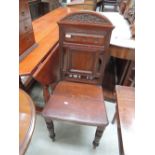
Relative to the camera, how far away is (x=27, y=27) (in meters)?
1.31

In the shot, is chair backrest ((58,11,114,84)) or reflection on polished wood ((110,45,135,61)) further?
reflection on polished wood ((110,45,135,61))

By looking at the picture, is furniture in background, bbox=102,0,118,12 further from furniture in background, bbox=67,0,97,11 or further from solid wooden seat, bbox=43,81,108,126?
solid wooden seat, bbox=43,81,108,126

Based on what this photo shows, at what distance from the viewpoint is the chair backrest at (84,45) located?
4.03 feet

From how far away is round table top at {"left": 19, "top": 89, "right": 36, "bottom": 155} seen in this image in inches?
26.5

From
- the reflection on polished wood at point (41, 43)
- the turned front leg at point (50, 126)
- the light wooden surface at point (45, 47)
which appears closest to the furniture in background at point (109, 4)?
the reflection on polished wood at point (41, 43)

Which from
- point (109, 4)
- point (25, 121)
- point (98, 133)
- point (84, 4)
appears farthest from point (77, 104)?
point (109, 4)

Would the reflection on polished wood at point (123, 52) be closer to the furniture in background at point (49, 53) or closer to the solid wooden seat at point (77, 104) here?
the furniture in background at point (49, 53)

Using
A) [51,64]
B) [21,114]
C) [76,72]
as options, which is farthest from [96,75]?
[21,114]

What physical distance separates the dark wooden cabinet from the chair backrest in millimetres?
283

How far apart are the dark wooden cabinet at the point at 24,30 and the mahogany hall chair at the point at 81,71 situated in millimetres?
284

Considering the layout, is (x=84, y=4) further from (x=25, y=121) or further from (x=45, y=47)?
(x=25, y=121)

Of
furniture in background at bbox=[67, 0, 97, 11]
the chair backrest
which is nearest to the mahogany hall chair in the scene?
the chair backrest

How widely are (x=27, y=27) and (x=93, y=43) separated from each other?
59 centimetres
